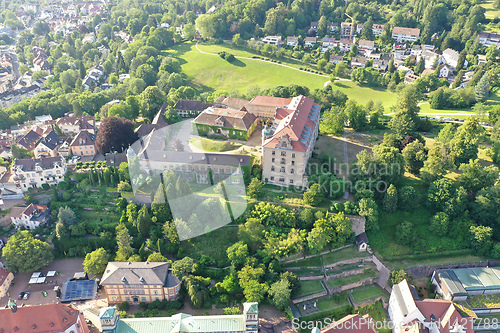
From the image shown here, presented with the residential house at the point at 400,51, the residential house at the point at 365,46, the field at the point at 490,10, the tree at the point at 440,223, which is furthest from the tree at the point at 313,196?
the field at the point at 490,10

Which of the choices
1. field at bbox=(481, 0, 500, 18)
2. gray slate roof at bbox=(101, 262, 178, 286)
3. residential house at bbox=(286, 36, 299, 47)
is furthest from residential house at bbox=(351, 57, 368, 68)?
gray slate roof at bbox=(101, 262, 178, 286)

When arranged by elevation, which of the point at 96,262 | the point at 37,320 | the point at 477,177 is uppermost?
the point at 477,177

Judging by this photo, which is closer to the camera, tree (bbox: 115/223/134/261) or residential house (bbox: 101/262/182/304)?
residential house (bbox: 101/262/182/304)

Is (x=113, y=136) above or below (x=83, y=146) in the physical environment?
above

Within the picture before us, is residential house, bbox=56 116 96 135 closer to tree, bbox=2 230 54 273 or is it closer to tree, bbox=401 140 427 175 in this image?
tree, bbox=2 230 54 273

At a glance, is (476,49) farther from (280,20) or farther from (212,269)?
(212,269)

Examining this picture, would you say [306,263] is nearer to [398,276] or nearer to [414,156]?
[398,276]

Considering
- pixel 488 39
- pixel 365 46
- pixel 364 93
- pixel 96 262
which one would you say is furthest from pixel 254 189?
pixel 488 39
